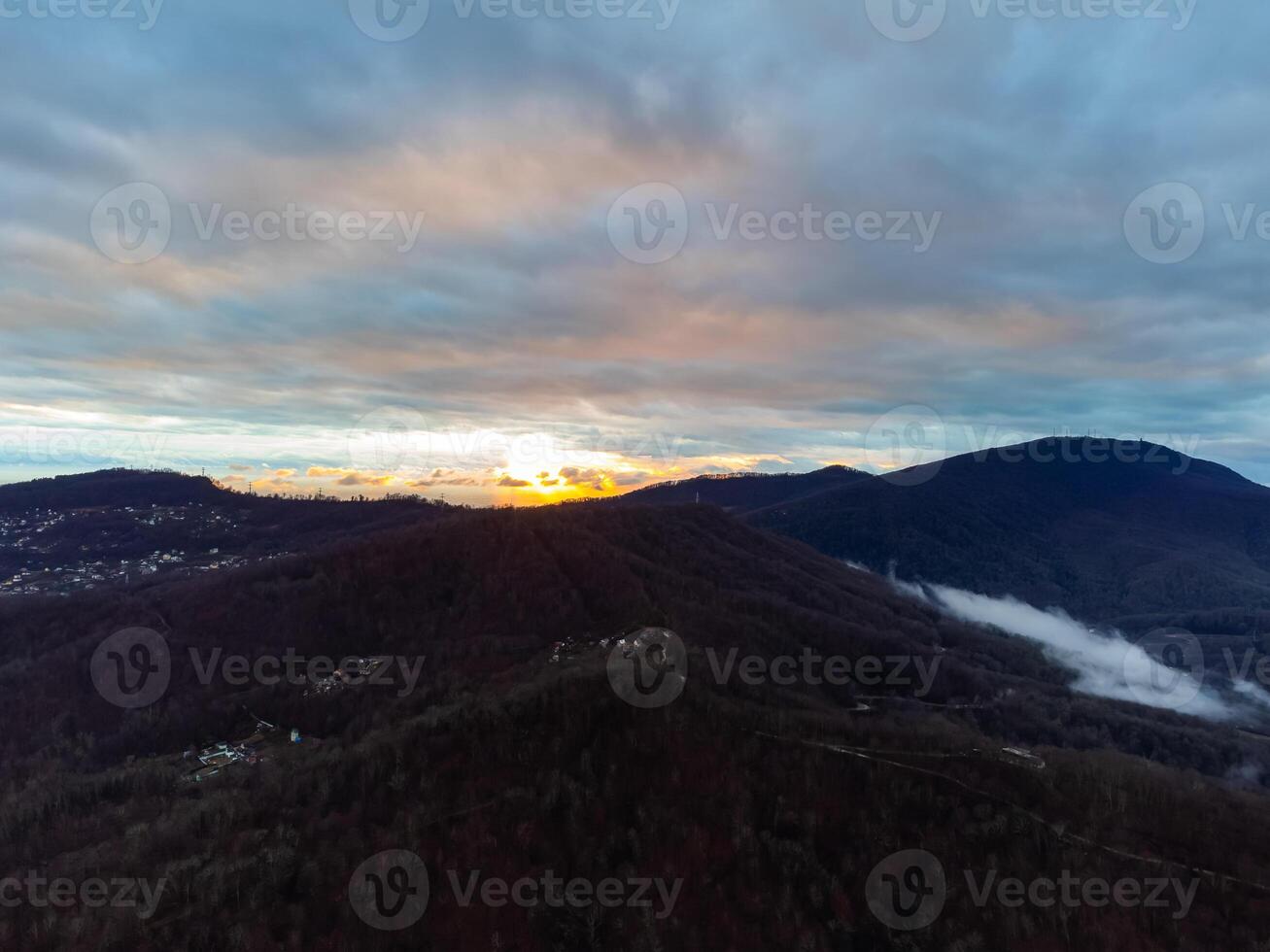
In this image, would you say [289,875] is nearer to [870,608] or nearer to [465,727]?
[465,727]

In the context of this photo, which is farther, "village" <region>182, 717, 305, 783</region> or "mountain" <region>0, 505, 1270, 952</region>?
"village" <region>182, 717, 305, 783</region>

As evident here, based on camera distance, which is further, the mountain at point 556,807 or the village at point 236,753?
the village at point 236,753

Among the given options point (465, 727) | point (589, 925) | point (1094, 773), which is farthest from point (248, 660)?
point (1094, 773)

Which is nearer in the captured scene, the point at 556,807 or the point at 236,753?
the point at 556,807

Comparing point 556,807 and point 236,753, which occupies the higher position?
point 556,807

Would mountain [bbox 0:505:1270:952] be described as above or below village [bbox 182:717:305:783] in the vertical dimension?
above

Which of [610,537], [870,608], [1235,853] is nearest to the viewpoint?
[1235,853]

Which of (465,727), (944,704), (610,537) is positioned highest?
(610,537)

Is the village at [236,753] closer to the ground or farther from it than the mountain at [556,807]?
closer to the ground
